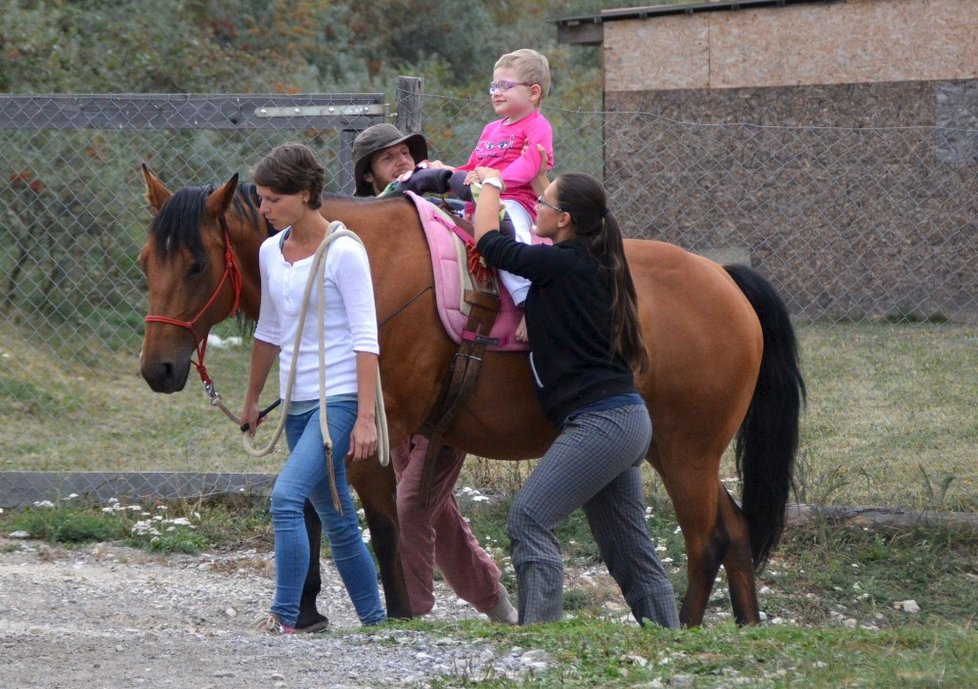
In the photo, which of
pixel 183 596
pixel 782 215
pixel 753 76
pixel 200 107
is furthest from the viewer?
pixel 753 76

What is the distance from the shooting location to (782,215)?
357 inches

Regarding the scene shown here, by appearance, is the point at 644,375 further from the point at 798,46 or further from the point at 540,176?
the point at 798,46

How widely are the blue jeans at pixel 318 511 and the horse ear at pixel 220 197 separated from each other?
30.9 inches

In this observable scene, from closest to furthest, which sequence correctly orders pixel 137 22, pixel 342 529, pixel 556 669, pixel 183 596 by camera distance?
pixel 556 669, pixel 342 529, pixel 183 596, pixel 137 22

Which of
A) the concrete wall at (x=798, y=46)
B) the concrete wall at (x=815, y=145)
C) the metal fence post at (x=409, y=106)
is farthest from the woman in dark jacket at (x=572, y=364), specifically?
the concrete wall at (x=798, y=46)

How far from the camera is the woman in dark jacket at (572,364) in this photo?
4.00 meters

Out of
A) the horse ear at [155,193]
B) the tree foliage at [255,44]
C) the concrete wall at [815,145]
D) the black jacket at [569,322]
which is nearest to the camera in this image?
the black jacket at [569,322]

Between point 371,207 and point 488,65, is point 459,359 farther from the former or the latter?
point 488,65

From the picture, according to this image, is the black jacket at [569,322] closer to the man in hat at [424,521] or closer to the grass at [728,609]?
the grass at [728,609]

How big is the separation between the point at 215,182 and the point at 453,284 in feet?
12.7

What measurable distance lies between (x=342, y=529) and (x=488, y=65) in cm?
1837

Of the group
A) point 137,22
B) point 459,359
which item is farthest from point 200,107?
point 137,22

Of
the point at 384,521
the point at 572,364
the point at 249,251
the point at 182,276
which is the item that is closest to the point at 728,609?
the point at 384,521

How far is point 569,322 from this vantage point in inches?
160
